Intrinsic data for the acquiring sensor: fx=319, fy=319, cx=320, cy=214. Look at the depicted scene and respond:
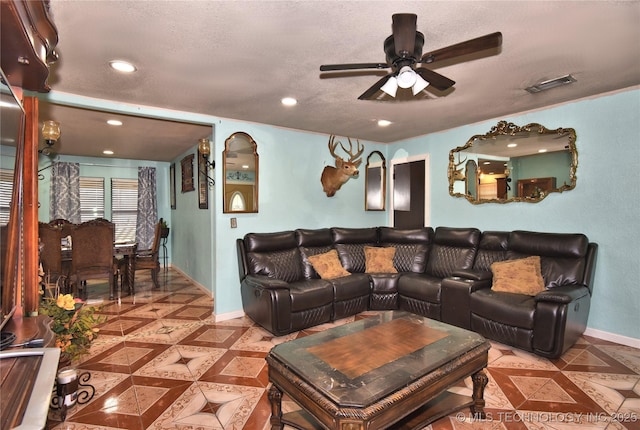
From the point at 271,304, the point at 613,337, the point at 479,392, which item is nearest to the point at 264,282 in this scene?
the point at 271,304

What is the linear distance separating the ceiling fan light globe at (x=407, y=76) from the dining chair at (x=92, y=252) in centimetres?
469

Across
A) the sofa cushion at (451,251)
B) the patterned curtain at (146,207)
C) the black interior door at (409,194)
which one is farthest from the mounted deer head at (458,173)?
the patterned curtain at (146,207)

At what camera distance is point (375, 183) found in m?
5.34

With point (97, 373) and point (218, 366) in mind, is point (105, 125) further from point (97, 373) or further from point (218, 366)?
point (218, 366)

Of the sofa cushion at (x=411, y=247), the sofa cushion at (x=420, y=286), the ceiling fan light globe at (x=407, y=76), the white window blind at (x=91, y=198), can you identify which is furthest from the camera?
the white window blind at (x=91, y=198)

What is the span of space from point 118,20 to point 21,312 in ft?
5.51

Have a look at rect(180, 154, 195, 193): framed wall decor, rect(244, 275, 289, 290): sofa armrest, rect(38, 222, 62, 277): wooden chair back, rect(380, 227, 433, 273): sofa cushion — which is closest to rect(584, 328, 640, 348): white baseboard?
rect(380, 227, 433, 273): sofa cushion

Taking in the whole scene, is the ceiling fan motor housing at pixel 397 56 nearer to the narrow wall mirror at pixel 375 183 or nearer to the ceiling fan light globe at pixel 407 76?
the ceiling fan light globe at pixel 407 76

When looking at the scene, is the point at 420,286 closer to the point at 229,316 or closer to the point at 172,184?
the point at 229,316

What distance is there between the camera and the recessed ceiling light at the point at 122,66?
91.7 inches

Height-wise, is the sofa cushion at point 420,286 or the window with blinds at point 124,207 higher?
the window with blinds at point 124,207

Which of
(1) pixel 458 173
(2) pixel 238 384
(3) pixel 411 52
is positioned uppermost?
(3) pixel 411 52

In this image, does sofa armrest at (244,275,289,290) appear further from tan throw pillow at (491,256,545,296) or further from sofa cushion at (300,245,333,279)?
tan throw pillow at (491,256,545,296)

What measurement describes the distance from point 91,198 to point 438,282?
6.80 meters
